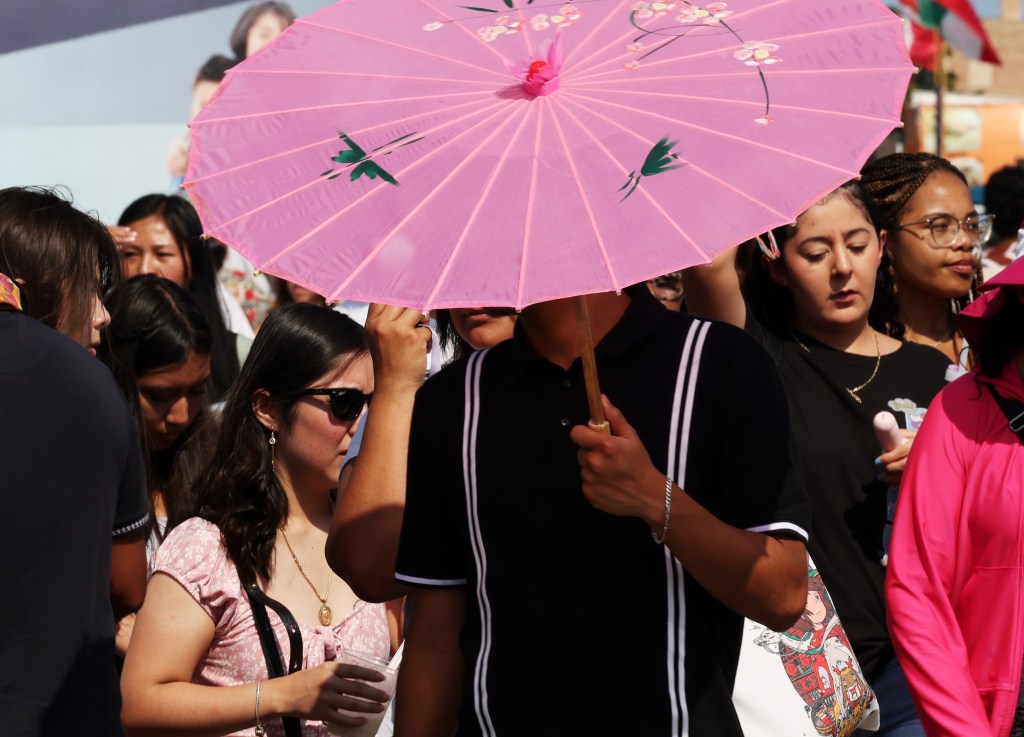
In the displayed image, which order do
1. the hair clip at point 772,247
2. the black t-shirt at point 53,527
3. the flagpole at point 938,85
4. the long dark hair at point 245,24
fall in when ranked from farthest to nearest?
the flagpole at point 938,85
the long dark hair at point 245,24
the hair clip at point 772,247
the black t-shirt at point 53,527

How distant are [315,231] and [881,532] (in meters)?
2.35

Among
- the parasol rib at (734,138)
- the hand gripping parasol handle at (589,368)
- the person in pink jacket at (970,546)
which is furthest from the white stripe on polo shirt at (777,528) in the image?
the person in pink jacket at (970,546)

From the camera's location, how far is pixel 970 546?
10.6 ft

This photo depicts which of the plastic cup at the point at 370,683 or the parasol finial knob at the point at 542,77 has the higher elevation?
the parasol finial knob at the point at 542,77

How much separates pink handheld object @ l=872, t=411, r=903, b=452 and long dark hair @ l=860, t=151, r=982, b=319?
1086mm

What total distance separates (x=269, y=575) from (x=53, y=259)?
3.13 feet

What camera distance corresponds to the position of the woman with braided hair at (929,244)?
15.4 feet

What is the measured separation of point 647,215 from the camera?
194 centimetres

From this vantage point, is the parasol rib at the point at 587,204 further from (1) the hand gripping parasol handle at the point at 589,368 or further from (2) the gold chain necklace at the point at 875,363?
(2) the gold chain necklace at the point at 875,363

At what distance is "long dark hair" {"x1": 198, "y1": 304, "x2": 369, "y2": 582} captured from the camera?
3650 mm

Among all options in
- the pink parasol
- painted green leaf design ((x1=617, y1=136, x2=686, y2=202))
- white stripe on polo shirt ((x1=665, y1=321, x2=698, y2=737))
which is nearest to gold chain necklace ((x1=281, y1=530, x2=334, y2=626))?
white stripe on polo shirt ((x1=665, y1=321, x2=698, y2=737))

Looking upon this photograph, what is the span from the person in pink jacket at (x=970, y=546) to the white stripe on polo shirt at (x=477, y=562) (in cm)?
126

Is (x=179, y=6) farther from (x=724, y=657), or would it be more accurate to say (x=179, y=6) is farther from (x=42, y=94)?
(x=724, y=657)

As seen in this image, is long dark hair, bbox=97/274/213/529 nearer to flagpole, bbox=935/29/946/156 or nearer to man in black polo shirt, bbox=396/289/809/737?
man in black polo shirt, bbox=396/289/809/737
